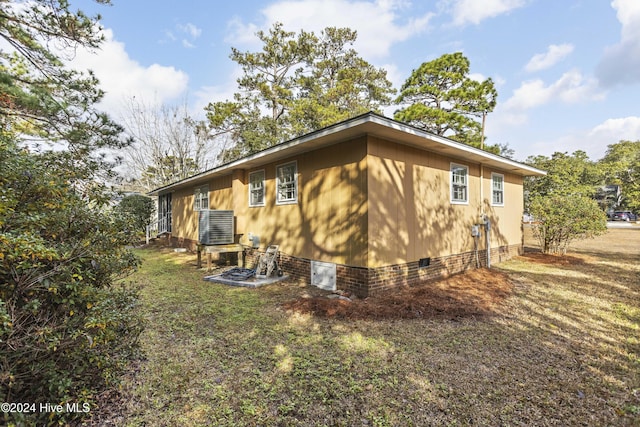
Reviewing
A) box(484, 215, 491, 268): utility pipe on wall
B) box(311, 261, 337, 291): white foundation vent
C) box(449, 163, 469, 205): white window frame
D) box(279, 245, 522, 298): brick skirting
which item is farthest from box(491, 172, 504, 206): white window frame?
box(311, 261, 337, 291): white foundation vent

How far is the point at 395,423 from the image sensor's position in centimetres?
209

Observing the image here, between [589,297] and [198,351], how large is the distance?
650 centimetres

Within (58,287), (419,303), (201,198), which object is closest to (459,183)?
(419,303)

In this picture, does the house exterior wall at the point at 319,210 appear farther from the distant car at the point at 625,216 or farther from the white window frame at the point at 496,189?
the distant car at the point at 625,216

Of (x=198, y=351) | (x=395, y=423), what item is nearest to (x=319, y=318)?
(x=198, y=351)

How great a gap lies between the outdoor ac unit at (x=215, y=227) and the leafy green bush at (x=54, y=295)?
18.7 ft

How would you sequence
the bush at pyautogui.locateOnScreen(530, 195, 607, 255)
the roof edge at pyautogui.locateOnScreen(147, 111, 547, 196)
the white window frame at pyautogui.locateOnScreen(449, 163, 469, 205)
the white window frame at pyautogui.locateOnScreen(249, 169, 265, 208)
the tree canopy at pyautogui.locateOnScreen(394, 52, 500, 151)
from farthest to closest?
1. the tree canopy at pyautogui.locateOnScreen(394, 52, 500, 151)
2. the bush at pyautogui.locateOnScreen(530, 195, 607, 255)
3. the white window frame at pyautogui.locateOnScreen(249, 169, 265, 208)
4. the white window frame at pyautogui.locateOnScreen(449, 163, 469, 205)
5. the roof edge at pyautogui.locateOnScreen(147, 111, 547, 196)

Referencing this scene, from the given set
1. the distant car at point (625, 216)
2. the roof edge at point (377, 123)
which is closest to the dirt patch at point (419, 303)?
the roof edge at point (377, 123)

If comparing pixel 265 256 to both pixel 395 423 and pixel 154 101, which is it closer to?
pixel 395 423

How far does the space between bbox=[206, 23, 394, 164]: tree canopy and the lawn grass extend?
55.0 feet

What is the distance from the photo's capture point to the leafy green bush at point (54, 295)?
5.48 ft

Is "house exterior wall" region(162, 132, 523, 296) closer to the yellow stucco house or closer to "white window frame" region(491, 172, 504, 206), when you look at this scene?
the yellow stucco house

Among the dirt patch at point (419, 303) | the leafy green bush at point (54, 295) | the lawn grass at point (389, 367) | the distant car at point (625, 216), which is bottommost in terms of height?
the lawn grass at point (389, 367)

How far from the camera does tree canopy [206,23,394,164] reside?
1953 centimetres
